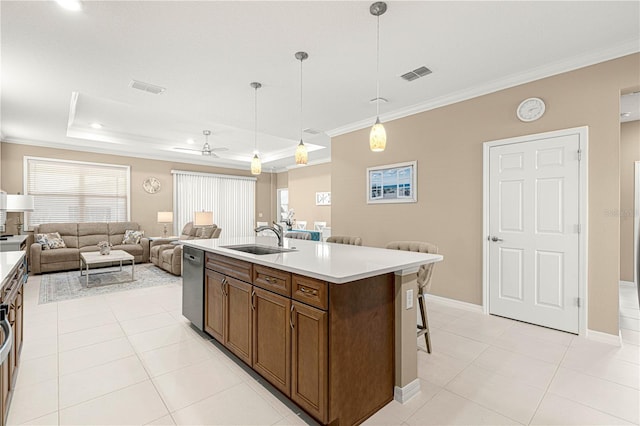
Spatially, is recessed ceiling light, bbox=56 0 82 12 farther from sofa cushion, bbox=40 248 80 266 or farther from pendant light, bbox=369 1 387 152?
sofa cushion, bbox=40 248 80 266

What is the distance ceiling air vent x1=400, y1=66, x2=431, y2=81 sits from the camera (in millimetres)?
3223

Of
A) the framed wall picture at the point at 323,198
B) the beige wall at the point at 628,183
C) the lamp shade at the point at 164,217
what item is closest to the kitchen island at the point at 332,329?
the beige wall at the point at 628,183

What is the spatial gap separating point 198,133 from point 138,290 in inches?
131

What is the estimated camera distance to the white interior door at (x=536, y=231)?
302 centimetres

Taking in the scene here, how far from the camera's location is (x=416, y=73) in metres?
3.31

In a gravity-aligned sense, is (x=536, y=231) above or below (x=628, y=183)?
below

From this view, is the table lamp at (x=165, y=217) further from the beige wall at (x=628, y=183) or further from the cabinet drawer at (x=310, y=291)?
the beige wall at (x=628, y=183)

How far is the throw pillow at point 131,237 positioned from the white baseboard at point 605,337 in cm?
799

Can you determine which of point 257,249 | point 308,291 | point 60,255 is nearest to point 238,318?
point 257,249

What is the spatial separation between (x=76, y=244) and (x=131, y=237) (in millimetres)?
998

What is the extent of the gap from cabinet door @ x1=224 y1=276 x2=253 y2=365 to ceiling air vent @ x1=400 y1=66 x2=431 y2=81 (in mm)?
2784

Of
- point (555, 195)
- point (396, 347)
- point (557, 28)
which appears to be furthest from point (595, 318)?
point (557, 28)

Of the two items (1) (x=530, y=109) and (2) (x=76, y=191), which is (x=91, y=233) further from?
(1) (x=530, y=109)

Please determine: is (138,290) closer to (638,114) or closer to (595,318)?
(595,318)
